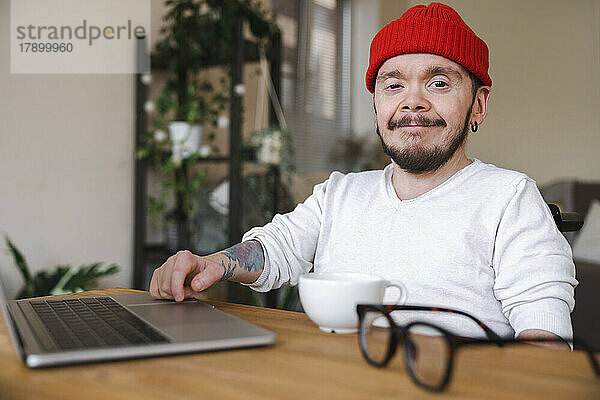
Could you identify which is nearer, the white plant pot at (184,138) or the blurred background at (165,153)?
the blurred background at (165,153)

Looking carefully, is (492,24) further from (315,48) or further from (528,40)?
(315,48)

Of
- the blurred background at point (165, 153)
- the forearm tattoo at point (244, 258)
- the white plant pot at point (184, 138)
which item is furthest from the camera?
the white plant pot at point (184, 138)

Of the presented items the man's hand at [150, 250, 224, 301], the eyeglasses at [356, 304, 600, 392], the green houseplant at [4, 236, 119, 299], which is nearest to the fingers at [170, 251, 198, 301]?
the man's hand at [150, 250, 224, 301]

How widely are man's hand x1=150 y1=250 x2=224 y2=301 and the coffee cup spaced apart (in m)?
0.25

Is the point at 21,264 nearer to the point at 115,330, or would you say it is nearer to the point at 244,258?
the point at 244,258

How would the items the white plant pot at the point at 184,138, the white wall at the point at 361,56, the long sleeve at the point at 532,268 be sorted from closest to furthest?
the long sleeve at the point at 532,268
the white plant pot at the point at 184,138
the white wall at the point at 361,56

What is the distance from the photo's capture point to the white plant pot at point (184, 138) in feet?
9.01

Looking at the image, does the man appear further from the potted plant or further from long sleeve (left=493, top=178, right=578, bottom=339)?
the potted plant

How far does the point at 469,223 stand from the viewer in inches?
43.9

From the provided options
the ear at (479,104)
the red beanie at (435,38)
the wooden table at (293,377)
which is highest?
the red beanie at (435,38)

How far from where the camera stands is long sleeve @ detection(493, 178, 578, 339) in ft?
3.16

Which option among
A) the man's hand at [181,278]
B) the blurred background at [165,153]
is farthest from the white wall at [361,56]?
the man's hand at [181,278]

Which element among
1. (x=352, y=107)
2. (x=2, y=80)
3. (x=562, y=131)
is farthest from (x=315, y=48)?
(x=2, y=80)

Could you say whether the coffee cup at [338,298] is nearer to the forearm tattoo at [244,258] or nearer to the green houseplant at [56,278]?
the forearm tattoo at [244,258]
